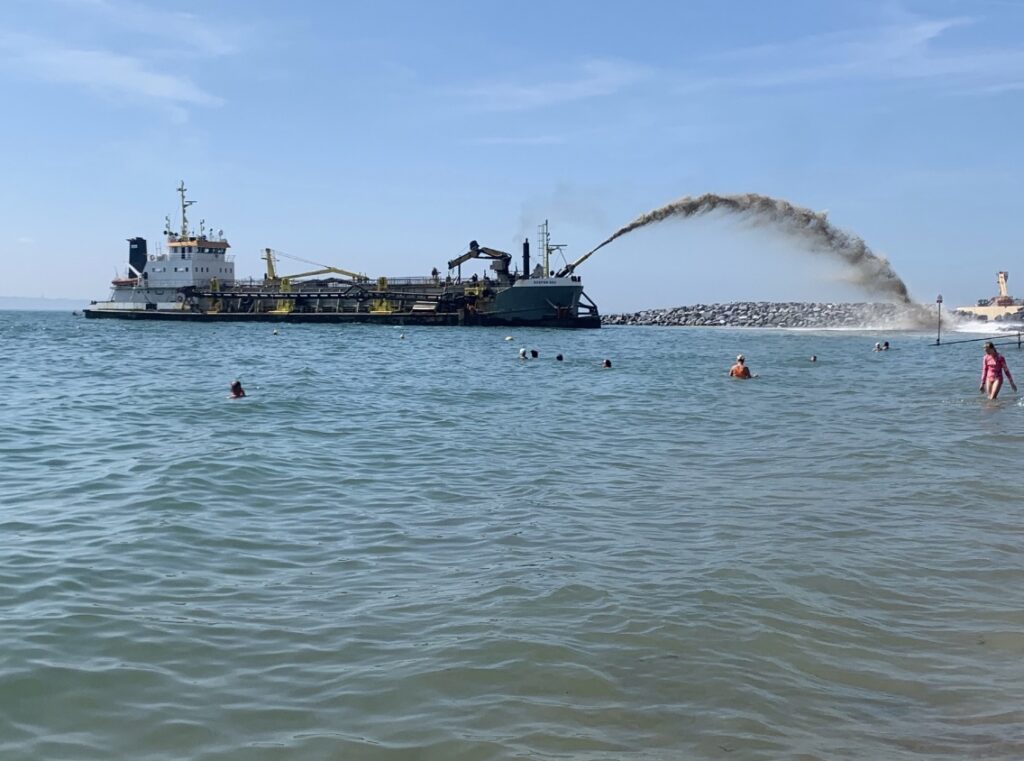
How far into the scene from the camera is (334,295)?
7206 centimetres

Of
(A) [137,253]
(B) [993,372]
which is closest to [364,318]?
(A) [137,253]

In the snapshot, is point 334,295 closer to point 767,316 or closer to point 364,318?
point 364,318

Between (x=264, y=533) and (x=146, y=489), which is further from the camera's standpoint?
(x=146, y=489)

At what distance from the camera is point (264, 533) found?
8539mm

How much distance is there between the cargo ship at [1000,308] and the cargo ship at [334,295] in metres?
40.1

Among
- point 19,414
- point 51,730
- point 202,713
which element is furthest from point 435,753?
point 19,414

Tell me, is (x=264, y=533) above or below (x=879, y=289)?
below

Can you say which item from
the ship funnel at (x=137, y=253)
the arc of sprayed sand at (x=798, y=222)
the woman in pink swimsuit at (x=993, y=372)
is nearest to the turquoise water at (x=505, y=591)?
the woman in pink swimsuit at (x=993, y=372)

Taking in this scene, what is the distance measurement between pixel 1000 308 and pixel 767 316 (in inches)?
1151

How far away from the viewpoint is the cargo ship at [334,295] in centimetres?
6631

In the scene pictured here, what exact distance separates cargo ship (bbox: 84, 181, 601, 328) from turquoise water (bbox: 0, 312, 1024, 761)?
165ft

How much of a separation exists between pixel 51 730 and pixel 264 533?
12.9 feet

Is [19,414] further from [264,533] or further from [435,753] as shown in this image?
[435,753]

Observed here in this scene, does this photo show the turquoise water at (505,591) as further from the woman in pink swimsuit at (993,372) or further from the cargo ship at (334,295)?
the cargo ship at (334,295)
